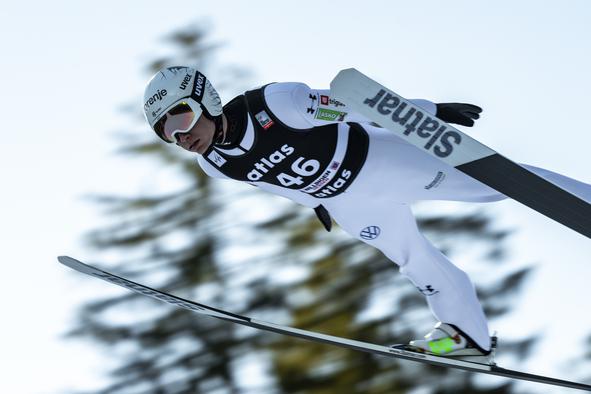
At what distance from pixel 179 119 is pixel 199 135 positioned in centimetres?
12

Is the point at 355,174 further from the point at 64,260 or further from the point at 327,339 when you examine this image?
the point at 64,260

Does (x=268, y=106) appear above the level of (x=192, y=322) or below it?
below

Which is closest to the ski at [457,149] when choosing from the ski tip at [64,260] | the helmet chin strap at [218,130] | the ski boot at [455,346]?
the helmet chin strap at [218,130]

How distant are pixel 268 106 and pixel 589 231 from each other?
150 centimetres

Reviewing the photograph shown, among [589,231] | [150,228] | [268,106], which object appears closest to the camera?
[589,231]

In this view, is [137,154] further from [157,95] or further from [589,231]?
[589,231]

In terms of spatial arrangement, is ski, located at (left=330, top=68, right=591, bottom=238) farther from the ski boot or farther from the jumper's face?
the ski boot

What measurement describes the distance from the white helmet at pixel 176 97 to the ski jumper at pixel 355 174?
105 millimetres

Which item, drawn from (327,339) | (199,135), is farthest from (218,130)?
(327,339)

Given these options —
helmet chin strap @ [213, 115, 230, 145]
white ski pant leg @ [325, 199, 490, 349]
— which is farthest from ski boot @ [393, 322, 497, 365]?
helmet chin strap @ [213, 115, 230, 145]

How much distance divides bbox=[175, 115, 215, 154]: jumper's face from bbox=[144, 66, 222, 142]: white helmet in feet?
0.08

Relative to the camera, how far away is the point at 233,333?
9.56 meters

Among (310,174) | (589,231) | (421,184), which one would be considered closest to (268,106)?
(310,174)

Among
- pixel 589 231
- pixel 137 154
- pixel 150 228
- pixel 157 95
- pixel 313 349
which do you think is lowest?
pixel 589 231
